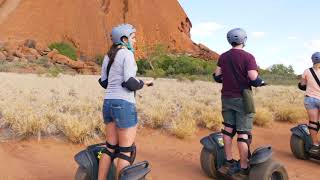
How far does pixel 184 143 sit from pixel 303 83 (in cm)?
282

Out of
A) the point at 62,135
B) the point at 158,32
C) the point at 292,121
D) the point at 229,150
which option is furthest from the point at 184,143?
the point at 158,32

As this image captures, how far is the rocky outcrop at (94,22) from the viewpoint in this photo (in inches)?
2685

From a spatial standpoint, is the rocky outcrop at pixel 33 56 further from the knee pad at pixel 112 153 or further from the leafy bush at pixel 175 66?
the knee pad at pixel 112 153

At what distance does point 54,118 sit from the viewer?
9.57 metres

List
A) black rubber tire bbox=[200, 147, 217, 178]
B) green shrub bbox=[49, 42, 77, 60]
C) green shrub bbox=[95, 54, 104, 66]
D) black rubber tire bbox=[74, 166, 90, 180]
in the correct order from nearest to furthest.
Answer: black rubber tire bbox=[74, 166, 90, 180]
black rubber tire bbox=[200, 147, 217, 178]
green shrub bbox=[49, 42, 77, 60]
green shrub bbox=[95, 54, 104, 66]

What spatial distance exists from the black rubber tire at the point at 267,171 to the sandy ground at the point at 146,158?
4.00 ft

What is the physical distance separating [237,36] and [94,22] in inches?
2880

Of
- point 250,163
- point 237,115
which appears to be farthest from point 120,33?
point 250,163

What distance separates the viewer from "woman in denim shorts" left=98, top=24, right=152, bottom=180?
5.09 metres

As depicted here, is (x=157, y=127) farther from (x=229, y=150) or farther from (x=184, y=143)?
(x=229, y=150)

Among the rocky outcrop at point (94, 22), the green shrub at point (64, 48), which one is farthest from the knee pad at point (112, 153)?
the green shrub at point (64, 48)

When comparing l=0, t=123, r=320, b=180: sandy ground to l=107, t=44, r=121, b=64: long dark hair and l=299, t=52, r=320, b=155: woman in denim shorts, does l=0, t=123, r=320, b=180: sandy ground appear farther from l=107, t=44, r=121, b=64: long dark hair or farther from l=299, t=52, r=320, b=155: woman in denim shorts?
l=107, t=44, r=121, b=64: long dark hair

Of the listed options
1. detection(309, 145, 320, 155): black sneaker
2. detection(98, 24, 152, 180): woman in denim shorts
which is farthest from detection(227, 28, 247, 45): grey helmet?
detection(309, 145, 320, 155): black sneaker

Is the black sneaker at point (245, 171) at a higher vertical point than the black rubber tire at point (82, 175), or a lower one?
lower
